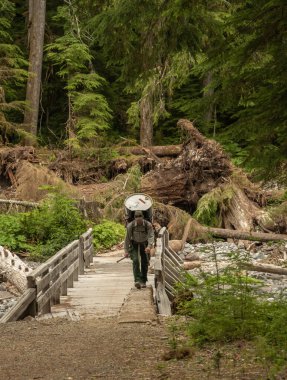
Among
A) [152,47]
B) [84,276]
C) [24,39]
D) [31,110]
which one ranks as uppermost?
[24,39]

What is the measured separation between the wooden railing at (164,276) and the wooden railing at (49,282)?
1739 millimetres

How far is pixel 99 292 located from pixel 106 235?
23.7ft

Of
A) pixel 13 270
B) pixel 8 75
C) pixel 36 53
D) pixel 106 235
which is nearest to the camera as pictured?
pixel 13 270

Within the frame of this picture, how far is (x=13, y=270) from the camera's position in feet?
44.8

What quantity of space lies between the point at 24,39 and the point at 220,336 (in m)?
29.9

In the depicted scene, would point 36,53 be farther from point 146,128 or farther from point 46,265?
point 46,265

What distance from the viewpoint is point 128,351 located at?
633cm

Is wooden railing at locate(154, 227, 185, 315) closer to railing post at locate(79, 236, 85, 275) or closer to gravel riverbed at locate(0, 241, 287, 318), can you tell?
gravel riverbed at locate(0, 241, 287, 318)

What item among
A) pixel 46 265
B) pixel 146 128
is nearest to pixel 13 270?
pixel 46 265

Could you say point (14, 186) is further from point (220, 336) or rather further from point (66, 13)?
point (220, 336)

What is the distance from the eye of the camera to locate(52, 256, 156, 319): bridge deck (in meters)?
10.3

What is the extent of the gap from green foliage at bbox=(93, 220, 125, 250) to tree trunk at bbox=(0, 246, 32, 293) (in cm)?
556

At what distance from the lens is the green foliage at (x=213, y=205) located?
21.0m

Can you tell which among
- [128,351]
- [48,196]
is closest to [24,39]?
[48,196]
